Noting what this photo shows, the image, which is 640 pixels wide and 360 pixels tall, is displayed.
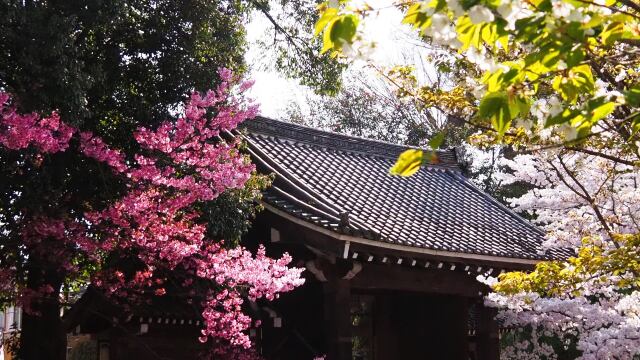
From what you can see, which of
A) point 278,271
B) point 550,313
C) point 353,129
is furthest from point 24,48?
point 353,129

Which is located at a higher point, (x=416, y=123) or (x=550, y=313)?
(x=416, y=123)

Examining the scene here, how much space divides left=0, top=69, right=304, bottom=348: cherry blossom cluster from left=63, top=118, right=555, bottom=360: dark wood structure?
104 centimetres

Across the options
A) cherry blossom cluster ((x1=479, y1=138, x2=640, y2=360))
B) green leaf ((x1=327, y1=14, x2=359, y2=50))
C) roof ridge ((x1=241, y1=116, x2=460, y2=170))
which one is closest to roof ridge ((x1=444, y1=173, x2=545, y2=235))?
roof ridge ((x1=241, y1=116, x2=460, y2=170))

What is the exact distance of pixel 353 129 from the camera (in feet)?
74.6

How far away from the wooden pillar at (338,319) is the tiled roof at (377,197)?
76cm

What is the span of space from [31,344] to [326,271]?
3.29 m

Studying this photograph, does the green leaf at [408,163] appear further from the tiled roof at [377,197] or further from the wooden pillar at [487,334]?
the wooden pillar at [487,334]

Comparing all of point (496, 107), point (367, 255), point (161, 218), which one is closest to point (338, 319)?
point (367, 255)

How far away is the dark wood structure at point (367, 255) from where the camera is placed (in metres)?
7.68

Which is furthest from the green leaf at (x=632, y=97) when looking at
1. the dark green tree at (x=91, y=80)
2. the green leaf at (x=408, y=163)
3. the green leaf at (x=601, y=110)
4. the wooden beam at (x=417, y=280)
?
the wooden beam at (x=417, y=280)

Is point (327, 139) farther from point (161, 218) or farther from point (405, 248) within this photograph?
point (161, 218)

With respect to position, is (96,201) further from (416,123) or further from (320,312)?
(416,123)

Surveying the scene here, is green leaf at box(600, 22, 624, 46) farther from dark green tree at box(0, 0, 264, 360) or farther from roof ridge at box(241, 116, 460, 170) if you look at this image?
roof ridge at box(241, 116, 460, 170)

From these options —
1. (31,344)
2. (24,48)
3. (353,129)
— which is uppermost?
(353,129)
